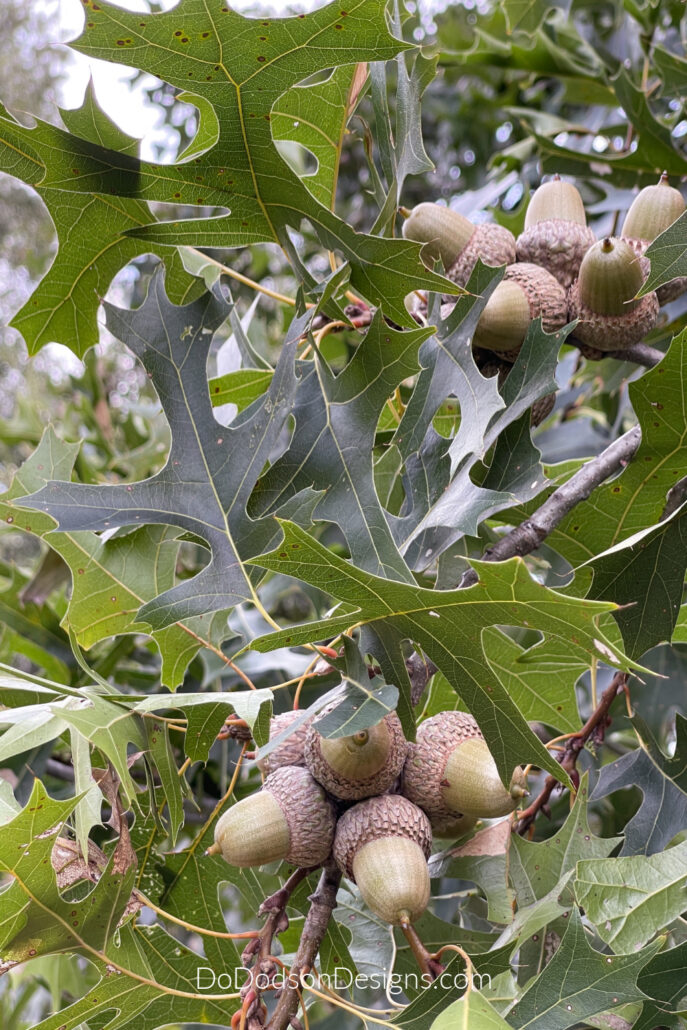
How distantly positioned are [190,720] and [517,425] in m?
0.51

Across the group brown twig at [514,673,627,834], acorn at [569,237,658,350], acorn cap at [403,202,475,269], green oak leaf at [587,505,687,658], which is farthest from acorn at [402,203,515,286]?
brown twig at [514,673,627,834]

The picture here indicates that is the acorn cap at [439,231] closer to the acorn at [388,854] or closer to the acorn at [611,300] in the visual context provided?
the acorn at [611,300]

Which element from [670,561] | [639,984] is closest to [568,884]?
[639,984]

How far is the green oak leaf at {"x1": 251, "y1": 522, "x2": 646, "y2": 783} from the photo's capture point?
833 mm

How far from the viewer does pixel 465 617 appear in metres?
0.92

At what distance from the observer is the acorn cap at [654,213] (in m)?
1.22

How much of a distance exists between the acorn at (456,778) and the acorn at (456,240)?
584mm

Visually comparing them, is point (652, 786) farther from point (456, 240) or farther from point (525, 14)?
point (525, 14)

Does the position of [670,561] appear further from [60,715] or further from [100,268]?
[100,268]

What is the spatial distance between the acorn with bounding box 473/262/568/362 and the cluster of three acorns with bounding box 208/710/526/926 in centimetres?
47

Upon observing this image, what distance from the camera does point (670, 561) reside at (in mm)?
1038

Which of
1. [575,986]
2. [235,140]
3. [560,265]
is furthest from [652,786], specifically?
[235,140]

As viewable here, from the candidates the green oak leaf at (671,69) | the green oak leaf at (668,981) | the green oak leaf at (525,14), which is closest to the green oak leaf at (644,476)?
the green oak leaf at (668,981)

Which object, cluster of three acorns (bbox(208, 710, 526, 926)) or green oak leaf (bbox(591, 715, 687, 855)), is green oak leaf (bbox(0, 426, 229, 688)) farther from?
green oak leaf (bbox(591, 715, 687, 855))
